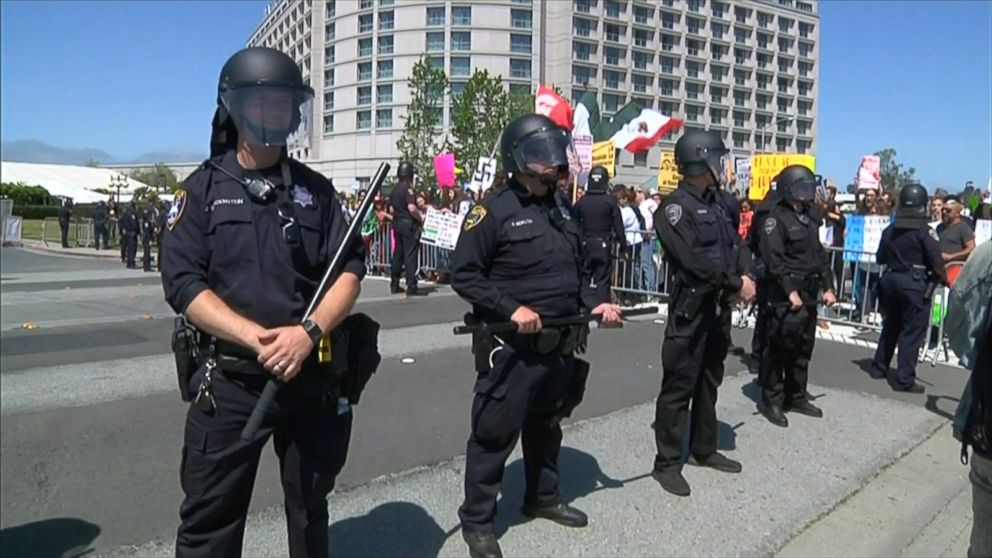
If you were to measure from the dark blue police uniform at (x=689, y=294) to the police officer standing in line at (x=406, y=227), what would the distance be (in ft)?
28.6

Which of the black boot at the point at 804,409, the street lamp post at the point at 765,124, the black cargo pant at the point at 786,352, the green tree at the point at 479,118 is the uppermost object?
the street lamp post at the point at 765,124

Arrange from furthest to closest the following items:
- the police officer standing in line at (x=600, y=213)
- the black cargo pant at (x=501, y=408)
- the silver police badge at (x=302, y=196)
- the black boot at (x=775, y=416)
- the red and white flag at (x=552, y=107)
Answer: the red and white flag at (x=552, y=107) → the police officer standing in line at (x=600, y=213) → the black boot at (x=775, y=416) → the black cargo pant at (x=501, y=408) → the silver police badge at (x=302, y=196)

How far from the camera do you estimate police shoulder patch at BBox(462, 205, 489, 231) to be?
3.63 metres

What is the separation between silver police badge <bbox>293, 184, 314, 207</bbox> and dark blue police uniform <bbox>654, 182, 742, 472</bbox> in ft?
8.59

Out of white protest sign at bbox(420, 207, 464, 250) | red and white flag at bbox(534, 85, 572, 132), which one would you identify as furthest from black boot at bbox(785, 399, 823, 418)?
white protest sign at bbox(420, 207, 464, 250)

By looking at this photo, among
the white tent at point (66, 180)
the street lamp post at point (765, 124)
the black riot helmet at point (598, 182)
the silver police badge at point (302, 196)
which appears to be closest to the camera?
the silver police badge at point (302, 196)

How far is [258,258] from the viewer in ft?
8.36

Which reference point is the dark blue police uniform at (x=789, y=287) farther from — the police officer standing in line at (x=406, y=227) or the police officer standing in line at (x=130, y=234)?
the police officer standing in line at (x=130, y=234)

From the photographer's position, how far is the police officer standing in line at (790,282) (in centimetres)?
602

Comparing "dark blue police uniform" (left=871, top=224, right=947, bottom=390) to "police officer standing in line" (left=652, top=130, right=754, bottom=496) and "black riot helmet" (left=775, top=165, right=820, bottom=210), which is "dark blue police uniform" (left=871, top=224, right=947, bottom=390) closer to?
"black riot helmet" (left=775, top=165, right=820, bottom=210)

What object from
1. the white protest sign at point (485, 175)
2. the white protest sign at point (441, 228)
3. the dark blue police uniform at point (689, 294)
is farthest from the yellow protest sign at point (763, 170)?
the dark blue police uniform at point (689, 294)

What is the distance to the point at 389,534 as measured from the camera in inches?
149

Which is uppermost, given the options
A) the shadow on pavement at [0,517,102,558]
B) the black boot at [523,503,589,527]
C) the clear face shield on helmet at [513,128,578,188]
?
the clear face shield on helmet at [513,128,578,188]

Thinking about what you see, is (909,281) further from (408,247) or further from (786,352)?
(408,247)
